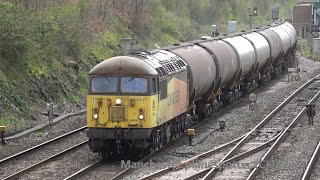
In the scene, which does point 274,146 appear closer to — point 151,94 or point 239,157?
point 239,157

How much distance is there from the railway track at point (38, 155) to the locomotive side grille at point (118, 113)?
2179 millimetres

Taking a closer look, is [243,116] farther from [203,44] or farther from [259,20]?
[259,20]

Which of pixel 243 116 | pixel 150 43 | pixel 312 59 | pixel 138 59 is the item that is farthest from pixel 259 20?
pixel 138 59

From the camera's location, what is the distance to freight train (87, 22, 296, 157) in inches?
795

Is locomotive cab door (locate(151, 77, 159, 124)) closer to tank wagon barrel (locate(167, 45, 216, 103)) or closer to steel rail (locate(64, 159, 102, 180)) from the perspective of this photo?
steel rail (locate(64, 159, 102, 180))

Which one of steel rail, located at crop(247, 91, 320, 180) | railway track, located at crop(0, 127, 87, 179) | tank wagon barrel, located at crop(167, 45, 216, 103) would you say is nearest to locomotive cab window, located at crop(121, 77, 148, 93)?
railway track, located at crop(0, 127, 87, 179)

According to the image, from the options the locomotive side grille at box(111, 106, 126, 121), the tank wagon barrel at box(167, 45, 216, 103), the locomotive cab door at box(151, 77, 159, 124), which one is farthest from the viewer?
the tank wagon barrel at box(167, 45, 216, 103)

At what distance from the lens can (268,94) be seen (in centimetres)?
3878

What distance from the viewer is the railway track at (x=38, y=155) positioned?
63.3 ft

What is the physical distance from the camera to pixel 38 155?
21750mm

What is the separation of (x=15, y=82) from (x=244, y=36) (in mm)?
13480

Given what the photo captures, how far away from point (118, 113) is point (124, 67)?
4.15 feet

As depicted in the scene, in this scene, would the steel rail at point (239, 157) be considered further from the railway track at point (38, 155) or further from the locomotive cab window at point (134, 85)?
the railway track at point (38, 155)

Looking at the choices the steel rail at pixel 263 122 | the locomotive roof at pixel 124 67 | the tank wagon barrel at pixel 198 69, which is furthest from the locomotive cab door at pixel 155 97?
the tank wagon barrel at pixel 198 69
